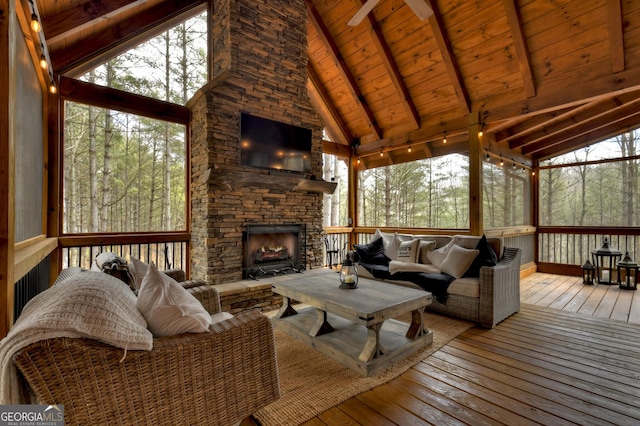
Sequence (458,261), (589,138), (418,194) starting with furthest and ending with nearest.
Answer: (418,194) → (589,138) → (458,261)

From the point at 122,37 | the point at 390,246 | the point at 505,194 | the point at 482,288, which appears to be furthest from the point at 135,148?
the point at 505,194

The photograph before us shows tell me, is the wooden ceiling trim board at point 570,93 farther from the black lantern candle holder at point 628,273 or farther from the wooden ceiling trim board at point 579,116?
the black lantern candle holder at point 628,273

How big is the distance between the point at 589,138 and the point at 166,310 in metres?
7.36

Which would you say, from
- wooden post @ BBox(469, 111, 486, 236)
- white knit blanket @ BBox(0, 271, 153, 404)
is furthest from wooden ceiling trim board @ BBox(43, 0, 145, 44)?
wooden post @ BBox(469, 111, 486, 236)

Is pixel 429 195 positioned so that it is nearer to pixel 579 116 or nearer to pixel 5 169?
pixel 579 116

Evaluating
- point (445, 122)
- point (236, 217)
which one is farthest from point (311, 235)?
point (445, 122)

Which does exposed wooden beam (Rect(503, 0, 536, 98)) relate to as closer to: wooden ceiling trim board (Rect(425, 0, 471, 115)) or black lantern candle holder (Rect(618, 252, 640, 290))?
wooden ceiling trim board (Rect(425, 0, 471, 115))

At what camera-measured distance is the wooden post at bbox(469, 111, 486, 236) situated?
479 centimetres

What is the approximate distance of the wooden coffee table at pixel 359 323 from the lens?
2.28 meters

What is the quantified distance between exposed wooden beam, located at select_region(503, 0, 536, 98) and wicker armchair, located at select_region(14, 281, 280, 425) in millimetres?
4782

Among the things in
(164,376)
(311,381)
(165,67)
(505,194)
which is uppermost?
(165,67)

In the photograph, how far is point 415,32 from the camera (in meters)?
4.78

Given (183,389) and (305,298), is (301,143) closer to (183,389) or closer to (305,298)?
(305,298)

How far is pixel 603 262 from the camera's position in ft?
17.7
